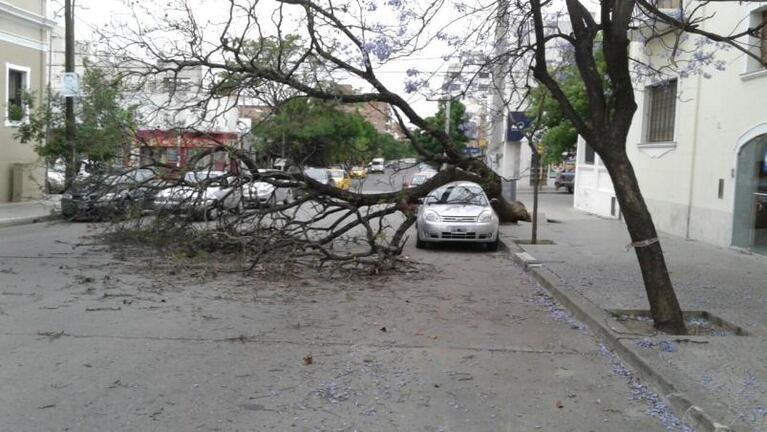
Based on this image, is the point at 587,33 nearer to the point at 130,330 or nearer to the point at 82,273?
the point at 130,330

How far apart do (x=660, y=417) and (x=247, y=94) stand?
962 centimetres

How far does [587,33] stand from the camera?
7.85 meters

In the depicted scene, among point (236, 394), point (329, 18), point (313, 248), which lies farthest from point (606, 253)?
point (236, 394)

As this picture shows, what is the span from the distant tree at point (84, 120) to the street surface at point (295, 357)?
20.2 ft

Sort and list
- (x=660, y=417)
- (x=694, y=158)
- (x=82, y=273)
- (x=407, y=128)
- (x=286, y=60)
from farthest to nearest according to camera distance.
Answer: (x=694, y=158), (x=407, y=128), (x=286, y=60), (x=82, y=273), (x=660, y=417)

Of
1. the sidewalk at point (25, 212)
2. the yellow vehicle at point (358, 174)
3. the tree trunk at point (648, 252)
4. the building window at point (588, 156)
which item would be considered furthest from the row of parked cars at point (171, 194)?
the building window at point (588, 156)

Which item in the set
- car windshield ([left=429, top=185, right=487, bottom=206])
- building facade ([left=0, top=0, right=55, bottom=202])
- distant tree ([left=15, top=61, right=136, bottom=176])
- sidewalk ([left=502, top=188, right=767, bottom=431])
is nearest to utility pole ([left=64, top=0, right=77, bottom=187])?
distant tree ([left=15, top=61, right=136, bottom=176])

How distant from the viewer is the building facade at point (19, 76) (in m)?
23.2

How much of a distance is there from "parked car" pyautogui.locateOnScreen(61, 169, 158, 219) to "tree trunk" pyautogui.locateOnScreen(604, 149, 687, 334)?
8149 millimetres

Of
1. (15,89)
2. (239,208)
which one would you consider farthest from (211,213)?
(15,89)

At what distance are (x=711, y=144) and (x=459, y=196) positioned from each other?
551 centimetres

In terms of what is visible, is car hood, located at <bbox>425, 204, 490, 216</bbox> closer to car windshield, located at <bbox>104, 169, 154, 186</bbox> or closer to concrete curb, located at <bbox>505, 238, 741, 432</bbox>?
concrete curb, located at <bbox>505, 238, 741, 432</bbox>

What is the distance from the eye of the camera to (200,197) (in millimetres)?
12070

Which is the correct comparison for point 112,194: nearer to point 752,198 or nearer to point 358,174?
point 358,174
